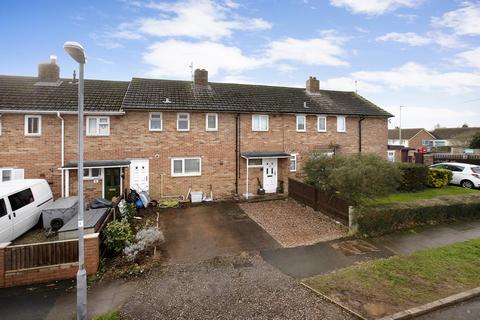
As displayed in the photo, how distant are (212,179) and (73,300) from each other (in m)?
10.6

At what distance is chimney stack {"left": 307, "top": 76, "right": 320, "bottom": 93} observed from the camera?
70.9ft

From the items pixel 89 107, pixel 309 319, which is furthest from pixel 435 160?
pixel 89 107

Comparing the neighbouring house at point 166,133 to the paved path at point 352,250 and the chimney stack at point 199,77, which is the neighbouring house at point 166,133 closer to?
the chimney stack at point 199,77

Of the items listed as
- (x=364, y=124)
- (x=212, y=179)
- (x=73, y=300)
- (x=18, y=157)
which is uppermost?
(x=364, y=124)

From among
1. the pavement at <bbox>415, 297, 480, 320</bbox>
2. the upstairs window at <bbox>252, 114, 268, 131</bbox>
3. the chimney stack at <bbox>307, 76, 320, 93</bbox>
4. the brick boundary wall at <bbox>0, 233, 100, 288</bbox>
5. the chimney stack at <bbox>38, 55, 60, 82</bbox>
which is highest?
the chimney stack at <bbox>307, 76, 320, 93</bbox>

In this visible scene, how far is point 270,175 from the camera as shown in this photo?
57.2 ft

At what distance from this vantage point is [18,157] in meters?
13.5

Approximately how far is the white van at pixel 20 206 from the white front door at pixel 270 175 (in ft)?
39.0

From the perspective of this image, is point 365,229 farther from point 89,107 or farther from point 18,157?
point 18,157

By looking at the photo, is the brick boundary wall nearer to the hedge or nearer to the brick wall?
the brick wall

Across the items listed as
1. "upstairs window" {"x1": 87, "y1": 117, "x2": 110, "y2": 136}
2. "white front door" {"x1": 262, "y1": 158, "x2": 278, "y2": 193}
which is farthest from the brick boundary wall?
"white front door" {"x1": 262, "y1": 158, "x2": 278, "y2": 193}

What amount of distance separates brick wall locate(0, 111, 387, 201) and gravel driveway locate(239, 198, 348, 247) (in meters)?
3.07

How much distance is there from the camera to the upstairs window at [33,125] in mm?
13617

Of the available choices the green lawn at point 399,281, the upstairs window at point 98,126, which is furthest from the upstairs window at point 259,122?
the green lawn at point 399,281
